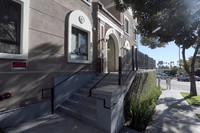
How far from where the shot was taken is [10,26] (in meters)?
3.22

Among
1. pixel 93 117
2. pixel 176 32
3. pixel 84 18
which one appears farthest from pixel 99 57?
pixel 176 32

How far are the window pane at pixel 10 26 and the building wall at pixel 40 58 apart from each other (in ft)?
1.12

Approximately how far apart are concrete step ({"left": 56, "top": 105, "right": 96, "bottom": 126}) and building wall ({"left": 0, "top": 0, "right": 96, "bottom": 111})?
0.86 meters

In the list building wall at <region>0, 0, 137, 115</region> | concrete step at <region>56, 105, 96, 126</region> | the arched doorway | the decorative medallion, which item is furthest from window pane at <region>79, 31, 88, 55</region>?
the arched doorway

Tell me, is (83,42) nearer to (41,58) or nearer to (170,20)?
(41,58)

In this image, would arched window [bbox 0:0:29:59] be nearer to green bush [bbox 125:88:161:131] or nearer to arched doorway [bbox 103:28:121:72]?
green bush [bbox 125:88:161:131]

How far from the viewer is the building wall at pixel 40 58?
3.10 m

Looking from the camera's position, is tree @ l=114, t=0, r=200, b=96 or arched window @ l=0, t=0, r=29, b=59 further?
tree @ l=114, t=0, r=200, b=96

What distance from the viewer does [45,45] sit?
4.00 metres

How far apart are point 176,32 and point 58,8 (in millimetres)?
7226

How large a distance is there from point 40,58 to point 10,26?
51.5 inches

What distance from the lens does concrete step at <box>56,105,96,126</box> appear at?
3.19 metres

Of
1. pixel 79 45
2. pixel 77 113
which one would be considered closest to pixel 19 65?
pixel 77 113

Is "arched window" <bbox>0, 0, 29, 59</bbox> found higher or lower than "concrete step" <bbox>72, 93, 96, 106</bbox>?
higher
